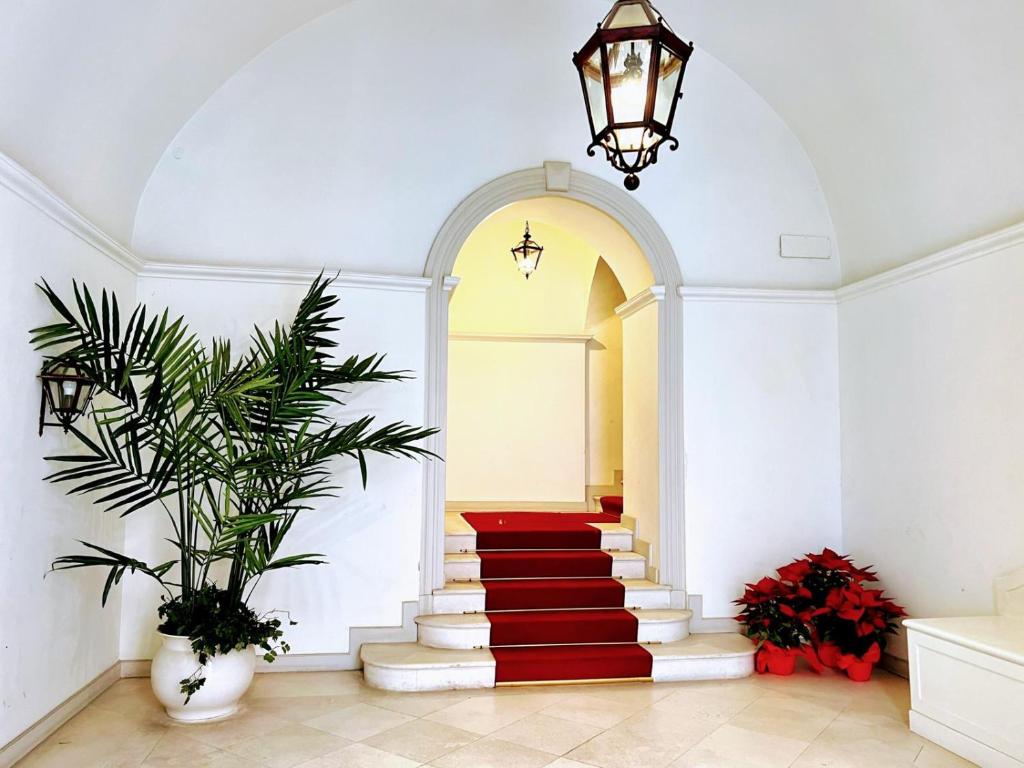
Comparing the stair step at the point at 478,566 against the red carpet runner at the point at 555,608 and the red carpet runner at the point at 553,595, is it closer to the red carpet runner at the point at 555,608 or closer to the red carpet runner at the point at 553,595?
the red carpet runner at the point at 555,608

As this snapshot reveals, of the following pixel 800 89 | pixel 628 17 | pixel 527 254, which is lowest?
pixel 628 17

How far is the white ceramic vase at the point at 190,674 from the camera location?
3.46 m

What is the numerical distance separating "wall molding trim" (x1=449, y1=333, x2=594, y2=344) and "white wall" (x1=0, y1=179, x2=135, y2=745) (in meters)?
4.14

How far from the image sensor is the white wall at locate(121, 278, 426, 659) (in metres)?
4.37

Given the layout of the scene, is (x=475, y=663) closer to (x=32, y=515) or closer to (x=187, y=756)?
(x=187, y=756)

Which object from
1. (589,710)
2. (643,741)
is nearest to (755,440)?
(589,710)

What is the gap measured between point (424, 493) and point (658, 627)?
1.68 metres

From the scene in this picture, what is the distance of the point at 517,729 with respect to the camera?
11.4 feet

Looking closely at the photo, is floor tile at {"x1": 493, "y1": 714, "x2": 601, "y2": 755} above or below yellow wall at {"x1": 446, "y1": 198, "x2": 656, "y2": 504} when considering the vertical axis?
below

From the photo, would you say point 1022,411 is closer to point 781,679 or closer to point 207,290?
point 781,679

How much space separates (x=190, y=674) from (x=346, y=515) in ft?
4.18

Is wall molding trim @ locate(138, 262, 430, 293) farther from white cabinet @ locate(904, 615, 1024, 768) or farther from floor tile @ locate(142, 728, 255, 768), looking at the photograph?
white cabinet @ locate(904, 615, 1024, 768)

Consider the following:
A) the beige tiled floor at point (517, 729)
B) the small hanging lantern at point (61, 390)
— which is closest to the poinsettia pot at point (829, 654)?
the beige tiled floor at point (517, 729)

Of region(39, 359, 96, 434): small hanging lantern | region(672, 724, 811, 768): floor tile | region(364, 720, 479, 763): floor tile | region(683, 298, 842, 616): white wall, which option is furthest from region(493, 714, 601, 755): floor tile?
region(39, 359, 96, 434): small hanging lantern
